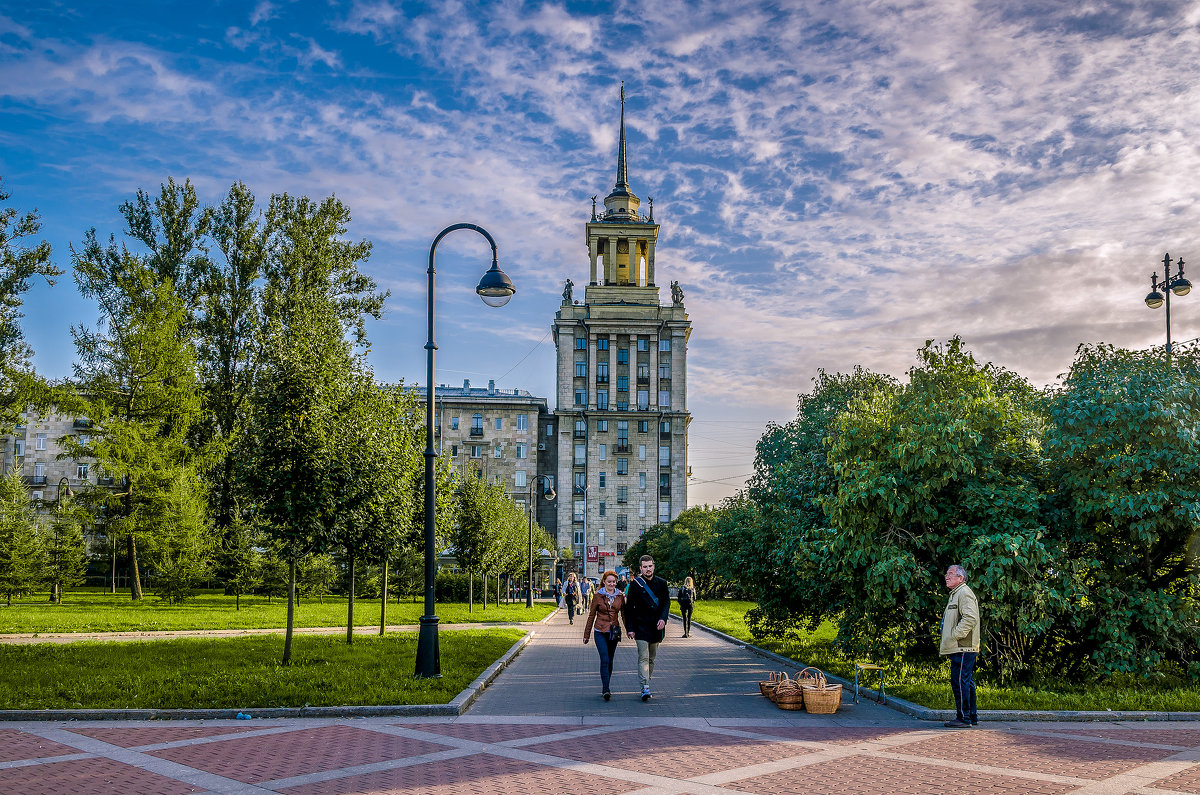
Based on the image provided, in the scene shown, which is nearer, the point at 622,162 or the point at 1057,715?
the point at 1057,715

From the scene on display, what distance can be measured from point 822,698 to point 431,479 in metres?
6.78

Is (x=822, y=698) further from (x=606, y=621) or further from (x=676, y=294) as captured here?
(x=676, y=294)

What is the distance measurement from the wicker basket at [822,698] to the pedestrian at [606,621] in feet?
8.91

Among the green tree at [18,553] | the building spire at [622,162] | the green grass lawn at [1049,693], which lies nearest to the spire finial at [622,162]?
the building spire at [622,162]

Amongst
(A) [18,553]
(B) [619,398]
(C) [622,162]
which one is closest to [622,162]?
(C) [622,162]

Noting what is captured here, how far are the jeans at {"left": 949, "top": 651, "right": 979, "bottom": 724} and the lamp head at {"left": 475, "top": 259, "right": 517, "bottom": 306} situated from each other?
27.5ft

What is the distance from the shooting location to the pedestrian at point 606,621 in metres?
12.3

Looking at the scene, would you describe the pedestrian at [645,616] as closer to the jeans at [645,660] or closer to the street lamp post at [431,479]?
the jeans at [645,660]

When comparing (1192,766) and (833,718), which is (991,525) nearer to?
(833,718)

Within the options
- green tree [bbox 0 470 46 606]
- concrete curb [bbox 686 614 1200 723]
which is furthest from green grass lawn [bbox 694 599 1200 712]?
green tree [bbox 0 470 46 606]

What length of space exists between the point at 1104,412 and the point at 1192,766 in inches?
A: 253

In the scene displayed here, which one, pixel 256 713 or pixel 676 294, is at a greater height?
pixel 676 294

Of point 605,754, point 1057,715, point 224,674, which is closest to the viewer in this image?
point 605,754

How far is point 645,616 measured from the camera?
40.0ft
